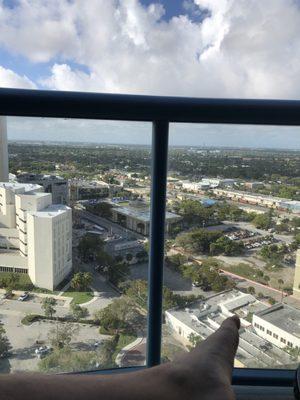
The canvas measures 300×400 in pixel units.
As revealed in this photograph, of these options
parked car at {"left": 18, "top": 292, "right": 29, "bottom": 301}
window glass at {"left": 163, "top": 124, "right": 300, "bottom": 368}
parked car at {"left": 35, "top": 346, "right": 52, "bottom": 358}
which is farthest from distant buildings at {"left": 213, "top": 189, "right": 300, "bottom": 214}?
parked car at {"left": 35, "top": 346, "right": 52, "bottom": 358}

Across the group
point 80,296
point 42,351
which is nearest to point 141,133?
point 80,296

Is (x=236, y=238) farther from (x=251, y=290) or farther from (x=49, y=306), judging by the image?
(x=49, y=306)

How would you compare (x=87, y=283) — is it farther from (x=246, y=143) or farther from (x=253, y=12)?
(x=253, y=12)

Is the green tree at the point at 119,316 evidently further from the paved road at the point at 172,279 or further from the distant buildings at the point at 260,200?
the distant buildings at the point at 260,200

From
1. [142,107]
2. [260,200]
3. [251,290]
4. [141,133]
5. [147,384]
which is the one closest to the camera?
[147,384]

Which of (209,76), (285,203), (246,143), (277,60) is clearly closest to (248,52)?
(277,60)

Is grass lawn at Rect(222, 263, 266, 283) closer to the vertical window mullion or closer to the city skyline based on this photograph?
the vertical window mullion
